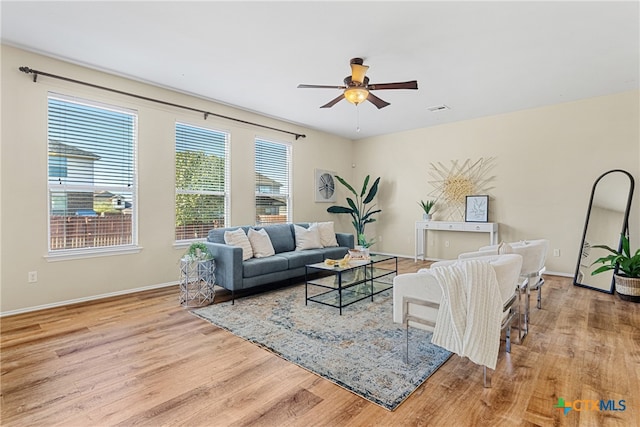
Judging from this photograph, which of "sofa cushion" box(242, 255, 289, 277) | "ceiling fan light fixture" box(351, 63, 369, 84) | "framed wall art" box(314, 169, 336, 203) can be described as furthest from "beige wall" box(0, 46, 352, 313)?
"ceiling fan light fixture" box(351, 63, 369, 84)

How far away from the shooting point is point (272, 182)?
5.87 m

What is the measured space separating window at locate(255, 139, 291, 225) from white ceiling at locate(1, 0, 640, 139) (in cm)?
131

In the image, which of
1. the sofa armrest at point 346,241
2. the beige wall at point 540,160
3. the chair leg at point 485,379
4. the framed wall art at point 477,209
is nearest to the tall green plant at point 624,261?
the beige wall at point 540,160

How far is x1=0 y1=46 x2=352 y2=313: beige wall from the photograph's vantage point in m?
3.22

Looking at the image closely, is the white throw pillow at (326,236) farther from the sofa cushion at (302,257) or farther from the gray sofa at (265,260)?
the sofa cushion at (302,257)

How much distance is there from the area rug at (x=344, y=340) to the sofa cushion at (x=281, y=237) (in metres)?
1.01

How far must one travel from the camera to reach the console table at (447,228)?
213 inches

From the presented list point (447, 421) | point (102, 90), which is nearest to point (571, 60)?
point (447, 421)

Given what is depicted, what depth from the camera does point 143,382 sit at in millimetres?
2049

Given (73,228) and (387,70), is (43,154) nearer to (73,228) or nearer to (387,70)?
(73,228)

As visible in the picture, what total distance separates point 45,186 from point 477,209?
6.29 metres

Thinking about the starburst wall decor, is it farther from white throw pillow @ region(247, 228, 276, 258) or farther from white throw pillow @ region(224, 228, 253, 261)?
white throw pillow @ region(224, 228, 253, 261)

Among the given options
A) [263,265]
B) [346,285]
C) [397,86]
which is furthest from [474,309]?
[263,265]

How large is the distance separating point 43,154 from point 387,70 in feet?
12.9
